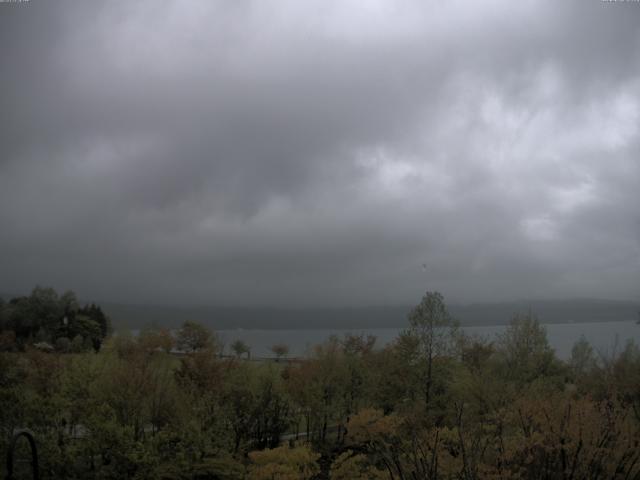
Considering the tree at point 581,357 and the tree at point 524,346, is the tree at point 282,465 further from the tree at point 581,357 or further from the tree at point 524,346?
the tree at point 581,357

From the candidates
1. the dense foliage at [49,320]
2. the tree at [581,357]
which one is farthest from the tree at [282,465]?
the dense foliage at [49,320]

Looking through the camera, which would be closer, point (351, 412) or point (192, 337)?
point (351, 412)

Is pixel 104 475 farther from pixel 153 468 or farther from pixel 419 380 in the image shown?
pixel 419 380

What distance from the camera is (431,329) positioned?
158 feet

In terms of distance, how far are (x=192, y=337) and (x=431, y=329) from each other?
46911mm

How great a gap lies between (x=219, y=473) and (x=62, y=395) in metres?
10.5

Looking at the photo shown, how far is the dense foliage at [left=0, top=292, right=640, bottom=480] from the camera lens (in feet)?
61.6

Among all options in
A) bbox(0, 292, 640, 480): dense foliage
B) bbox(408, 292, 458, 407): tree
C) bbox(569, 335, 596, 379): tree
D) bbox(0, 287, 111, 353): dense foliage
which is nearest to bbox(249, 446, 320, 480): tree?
bbox(0, 292, 640, 480): dense foliage

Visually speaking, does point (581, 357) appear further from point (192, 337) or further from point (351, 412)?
point (192, 337)

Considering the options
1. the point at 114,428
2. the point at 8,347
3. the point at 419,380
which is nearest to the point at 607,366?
the point at 419,380

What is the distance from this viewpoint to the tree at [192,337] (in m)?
81.9

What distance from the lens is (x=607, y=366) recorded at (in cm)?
5000

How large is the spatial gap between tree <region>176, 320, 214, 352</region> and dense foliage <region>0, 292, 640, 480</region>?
26800mm

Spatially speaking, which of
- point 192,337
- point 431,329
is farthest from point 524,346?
point 192,337
